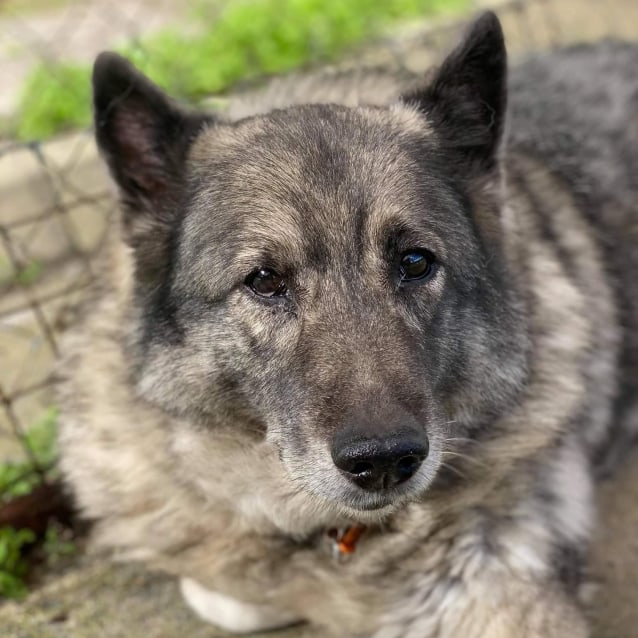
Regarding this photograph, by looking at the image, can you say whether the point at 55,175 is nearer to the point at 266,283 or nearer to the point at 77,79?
the point at 77,79

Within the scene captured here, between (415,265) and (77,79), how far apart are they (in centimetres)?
425

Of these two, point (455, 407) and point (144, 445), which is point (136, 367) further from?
point (455, 407)

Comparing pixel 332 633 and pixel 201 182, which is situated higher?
pixel 201 182

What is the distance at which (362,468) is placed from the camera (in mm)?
2086

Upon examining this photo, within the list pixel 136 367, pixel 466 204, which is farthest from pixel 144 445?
pixel 466 204

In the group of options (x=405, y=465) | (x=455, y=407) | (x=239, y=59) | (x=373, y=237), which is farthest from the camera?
(x=239, y=59)

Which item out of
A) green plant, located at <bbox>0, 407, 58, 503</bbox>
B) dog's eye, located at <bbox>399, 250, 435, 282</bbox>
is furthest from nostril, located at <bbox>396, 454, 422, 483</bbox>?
green plant, located at <bbox>0, 407, 58, 503</bbox>

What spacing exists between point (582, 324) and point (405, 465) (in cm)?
121

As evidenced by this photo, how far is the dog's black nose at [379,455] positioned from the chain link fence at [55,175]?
125 cm

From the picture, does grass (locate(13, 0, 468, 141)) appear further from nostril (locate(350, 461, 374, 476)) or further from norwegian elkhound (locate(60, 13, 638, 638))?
nostril (locate(350, 461, 374, 476))

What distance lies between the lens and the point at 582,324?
3.03m

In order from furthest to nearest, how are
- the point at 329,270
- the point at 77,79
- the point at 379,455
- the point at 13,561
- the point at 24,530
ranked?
the point at 77,79 → the point at 24,530 → the point at 13,561 → the point at 329,270 → the point at 379,455

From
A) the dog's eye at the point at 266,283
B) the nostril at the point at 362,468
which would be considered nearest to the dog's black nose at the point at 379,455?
the nostril at the point at 362,468

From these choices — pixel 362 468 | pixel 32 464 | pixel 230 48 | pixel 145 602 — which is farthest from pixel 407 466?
pixel 230 48
